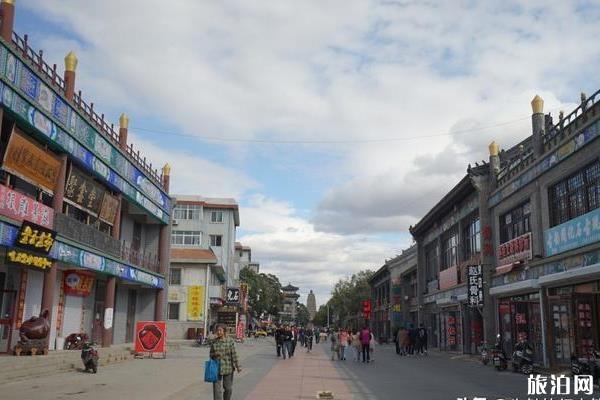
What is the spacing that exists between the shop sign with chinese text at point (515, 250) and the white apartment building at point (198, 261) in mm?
27580

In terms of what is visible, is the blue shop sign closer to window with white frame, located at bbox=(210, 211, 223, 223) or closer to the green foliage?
window with white frame, located at bbox=(210, 211, 223, 223)

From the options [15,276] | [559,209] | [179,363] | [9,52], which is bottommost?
[179,363]

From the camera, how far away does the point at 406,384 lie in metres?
16.8

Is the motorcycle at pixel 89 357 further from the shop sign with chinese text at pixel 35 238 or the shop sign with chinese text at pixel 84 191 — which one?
the shop sign with chinese text at pixel 84 191

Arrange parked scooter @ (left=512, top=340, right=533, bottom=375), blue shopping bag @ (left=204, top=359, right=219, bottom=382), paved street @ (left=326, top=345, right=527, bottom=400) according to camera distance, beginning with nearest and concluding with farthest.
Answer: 1. blue shopping bag @ (left=204, top=359, right=219, bottom=382)
2. paved street @ (left=326, top=345, right=527, bottom=400)
3. parked scooter @ (left=512, top=340, right=533, bottom=375)

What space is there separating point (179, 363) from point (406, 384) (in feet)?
35.0

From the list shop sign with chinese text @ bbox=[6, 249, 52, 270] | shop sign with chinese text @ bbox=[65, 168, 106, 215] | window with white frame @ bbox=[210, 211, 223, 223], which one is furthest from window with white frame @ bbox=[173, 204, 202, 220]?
shop sign with chinese text @ bbox=[6, 249, 52, 270]

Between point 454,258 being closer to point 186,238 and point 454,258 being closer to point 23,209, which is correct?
point 23,209

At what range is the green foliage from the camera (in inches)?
3730

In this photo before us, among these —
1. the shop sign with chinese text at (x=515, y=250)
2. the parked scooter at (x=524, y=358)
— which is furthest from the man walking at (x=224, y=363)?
the shop sign with chinese text at (x=515, y=250)

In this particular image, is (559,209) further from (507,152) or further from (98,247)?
(98,247)

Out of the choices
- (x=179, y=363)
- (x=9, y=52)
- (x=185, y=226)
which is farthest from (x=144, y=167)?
(x=185, y=226)

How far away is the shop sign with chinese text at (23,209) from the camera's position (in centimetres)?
1747

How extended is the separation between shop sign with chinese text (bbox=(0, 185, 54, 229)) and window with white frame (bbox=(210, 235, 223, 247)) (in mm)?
43307
